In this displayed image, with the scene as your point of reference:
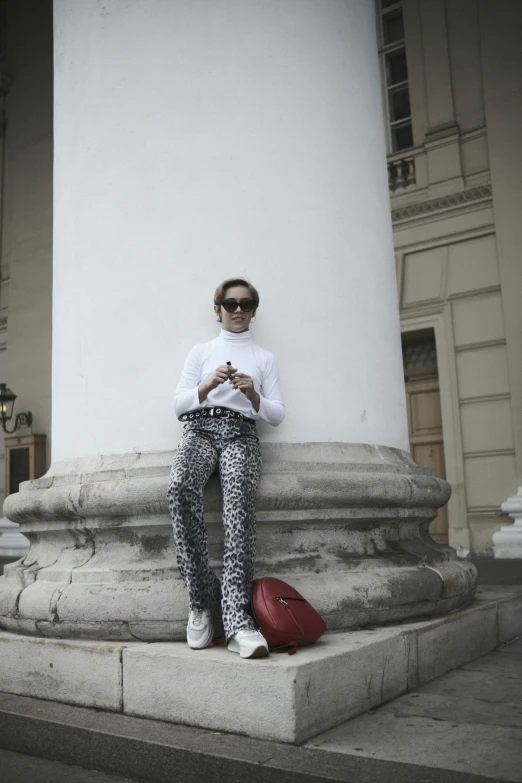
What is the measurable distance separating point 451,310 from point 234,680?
27.0 ft

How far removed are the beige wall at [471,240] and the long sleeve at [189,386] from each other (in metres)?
6.73

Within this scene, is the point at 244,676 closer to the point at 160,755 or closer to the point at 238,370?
the point at 160,755

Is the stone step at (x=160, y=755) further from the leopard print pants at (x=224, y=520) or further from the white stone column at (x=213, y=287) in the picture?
the white stone column at (x=213, y=287)

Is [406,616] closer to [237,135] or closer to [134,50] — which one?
[237,135]

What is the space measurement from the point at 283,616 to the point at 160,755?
0.61m

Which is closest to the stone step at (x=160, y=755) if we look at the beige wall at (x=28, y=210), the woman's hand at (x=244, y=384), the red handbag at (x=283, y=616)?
the red handbag at (x=283, y=616)

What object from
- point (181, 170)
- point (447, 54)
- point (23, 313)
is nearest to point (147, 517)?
point (181, 170)

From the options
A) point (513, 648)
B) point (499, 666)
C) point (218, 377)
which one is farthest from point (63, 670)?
point (513, 648)

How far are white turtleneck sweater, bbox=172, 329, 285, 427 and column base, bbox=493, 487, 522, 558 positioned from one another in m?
6.39

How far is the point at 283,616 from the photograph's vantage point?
→ 277 centimetres

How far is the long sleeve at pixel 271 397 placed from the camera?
11.1 feet

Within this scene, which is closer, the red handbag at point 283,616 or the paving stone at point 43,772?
the paving stone at point 43,772

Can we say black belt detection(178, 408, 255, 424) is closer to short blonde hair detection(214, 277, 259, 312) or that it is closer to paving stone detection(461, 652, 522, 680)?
short blonde hair detection(214, 277, 259, 312)

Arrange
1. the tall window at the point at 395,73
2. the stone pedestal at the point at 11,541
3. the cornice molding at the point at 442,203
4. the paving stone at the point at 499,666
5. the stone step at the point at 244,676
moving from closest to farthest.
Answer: the stone step at the point at 244,676 < the paving stone at the point at 499,666 < the cornice molding at the point at 442,203 < the tall window at the point at 395,73 < the stone pedestal at the point at 11,541
